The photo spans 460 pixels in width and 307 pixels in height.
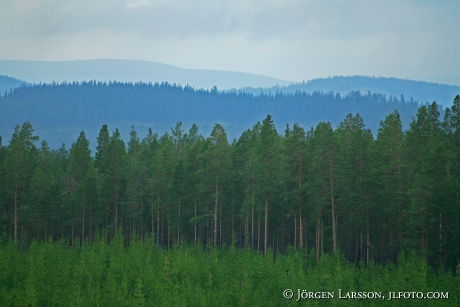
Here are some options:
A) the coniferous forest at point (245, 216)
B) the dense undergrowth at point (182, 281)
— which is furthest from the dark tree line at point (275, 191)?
the dense undergrowth at point (182, 281)

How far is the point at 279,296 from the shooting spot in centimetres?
4134

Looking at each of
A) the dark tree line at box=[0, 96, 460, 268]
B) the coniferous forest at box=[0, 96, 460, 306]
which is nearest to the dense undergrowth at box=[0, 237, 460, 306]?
the coniferous forest at box=[0, 96, 460, 306]

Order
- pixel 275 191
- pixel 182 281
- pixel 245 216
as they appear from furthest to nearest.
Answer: pixel 245 216, pixel 275 191, pixel 182 281

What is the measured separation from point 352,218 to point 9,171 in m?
38.3

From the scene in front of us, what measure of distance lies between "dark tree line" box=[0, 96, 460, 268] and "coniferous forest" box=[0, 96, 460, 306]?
160 mm

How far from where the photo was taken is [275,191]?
236 ft

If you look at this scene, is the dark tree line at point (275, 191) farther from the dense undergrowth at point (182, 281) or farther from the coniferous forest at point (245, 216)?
the dense undergrowth at point (182, 281)

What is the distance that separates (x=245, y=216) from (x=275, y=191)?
20.0ft

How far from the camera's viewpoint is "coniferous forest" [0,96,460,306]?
4250 centimetres

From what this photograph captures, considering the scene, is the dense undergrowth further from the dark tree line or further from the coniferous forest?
the dark tree line

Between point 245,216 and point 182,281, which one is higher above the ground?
point 245,216

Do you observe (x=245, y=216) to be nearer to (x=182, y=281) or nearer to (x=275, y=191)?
(x=275, y=191)

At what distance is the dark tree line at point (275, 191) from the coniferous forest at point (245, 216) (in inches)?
6.3

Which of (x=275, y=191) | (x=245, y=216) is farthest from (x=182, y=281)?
(x=245, y=216)
